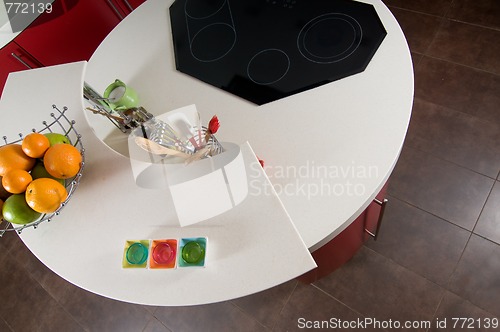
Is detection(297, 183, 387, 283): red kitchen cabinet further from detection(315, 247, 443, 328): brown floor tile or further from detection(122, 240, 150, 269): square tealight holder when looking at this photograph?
detection(122, 240, 150, 269): square tealight holder

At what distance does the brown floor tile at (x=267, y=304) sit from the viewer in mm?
1749

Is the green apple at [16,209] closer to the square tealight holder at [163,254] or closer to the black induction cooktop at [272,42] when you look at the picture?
the square tealight holder at [163,254]

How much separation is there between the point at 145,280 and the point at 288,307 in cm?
99

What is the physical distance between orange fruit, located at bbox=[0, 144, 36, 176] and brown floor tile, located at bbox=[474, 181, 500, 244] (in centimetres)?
175

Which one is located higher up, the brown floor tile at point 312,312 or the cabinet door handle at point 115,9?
the cabinet door handle at point 115,9

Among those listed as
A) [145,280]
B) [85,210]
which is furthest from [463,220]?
[85,210]

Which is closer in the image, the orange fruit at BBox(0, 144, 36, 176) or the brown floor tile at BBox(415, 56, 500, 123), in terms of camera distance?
the orange fruit at BBox(0, 144, 36, 176)

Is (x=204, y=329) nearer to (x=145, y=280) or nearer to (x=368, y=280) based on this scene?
(x=368, y=280)

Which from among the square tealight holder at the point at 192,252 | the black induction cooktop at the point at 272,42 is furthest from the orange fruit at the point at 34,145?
the black induction cooktop at the point at 272,42

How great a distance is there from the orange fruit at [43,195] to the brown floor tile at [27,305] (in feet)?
4.17

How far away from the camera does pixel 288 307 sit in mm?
1752

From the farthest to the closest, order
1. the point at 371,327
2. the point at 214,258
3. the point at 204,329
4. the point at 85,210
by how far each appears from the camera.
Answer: the point at 204,329
the point at 371,327
the point at 85,210
the point at 214,258

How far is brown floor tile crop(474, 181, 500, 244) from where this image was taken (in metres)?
1.69

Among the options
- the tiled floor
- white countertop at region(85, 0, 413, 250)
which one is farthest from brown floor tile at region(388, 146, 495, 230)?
white countertop at region(85, 0, 413, 250)
